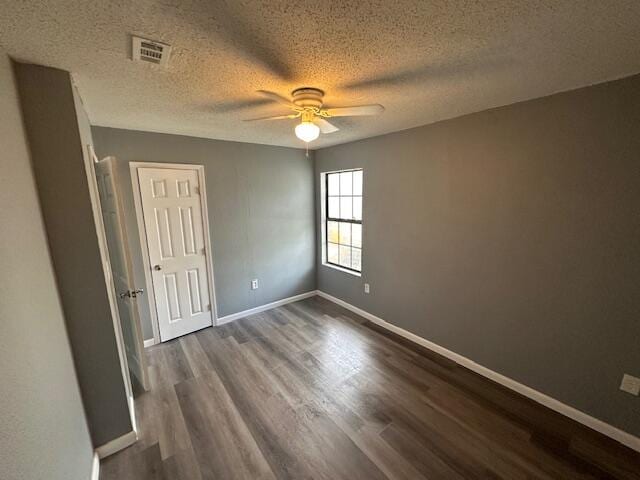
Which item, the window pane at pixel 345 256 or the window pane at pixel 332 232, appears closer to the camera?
the window pane at pixel 345 256

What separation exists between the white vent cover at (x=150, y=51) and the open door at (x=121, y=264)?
0.82 m

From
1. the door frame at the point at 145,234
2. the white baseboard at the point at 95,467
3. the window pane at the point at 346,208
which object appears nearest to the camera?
the white baseboard at the point at 95,467

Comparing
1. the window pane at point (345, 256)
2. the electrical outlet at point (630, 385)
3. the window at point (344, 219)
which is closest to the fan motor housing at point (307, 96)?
the window at point (344, 219)

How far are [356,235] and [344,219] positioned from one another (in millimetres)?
338

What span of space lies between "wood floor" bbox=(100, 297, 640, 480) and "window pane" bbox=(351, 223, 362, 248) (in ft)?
4.48

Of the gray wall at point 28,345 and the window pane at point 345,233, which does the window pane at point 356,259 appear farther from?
the gray wall at point 28,345

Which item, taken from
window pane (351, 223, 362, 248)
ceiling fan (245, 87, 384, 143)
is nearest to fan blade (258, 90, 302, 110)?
Result: ceiling fan (245, 87, 384, 143)

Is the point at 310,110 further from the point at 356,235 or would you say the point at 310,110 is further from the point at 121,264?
the point at 356,235

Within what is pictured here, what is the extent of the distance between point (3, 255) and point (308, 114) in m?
1.55

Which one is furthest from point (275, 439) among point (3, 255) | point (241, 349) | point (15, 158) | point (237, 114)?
point (237, 114)

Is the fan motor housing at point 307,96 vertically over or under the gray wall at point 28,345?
over

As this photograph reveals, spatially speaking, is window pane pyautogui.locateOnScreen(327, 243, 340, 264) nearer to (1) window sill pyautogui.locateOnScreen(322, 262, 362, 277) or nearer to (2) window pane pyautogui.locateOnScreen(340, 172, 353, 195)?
(1) window sill pyautogui.locateOnScreen(322, 262, 362, 277)

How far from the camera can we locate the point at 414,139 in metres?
2.66

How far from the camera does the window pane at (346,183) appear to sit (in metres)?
3.61
